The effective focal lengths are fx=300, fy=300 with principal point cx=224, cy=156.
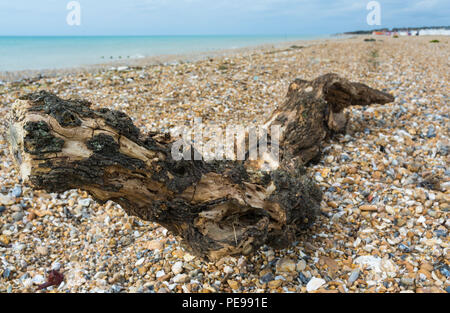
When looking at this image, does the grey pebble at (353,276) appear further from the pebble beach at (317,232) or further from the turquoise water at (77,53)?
the turquoise water at (77,53)

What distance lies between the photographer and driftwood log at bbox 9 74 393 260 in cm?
235

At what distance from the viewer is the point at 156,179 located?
2.81 m

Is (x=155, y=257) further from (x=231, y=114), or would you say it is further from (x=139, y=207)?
(x=231, y=114)

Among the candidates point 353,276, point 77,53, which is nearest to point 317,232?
point 353,276

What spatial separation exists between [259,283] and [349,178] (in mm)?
2701

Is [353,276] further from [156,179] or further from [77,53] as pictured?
[77,53]

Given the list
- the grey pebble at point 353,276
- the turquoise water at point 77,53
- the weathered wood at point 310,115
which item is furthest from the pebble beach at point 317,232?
the turquoise water at point 77,53

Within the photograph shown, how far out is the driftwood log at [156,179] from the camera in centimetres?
235

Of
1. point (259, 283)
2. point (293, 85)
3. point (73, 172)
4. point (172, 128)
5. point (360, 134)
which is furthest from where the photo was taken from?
point (172, 128)

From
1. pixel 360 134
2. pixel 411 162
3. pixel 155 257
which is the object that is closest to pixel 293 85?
pixel 360 134

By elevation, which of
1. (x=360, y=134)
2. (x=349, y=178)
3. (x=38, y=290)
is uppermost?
(x=360, y=134)

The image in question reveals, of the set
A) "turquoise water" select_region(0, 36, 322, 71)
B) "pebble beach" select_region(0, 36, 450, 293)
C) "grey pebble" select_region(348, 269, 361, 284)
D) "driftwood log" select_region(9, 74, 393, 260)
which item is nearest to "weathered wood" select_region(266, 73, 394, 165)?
"pebble beach" select_region(0, 36, 450, 293)

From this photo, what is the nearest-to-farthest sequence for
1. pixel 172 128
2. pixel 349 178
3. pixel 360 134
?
1. pixel 349 178
2. pixel 360 134
3. pixel 172 128

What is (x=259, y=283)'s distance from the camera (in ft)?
11.2
